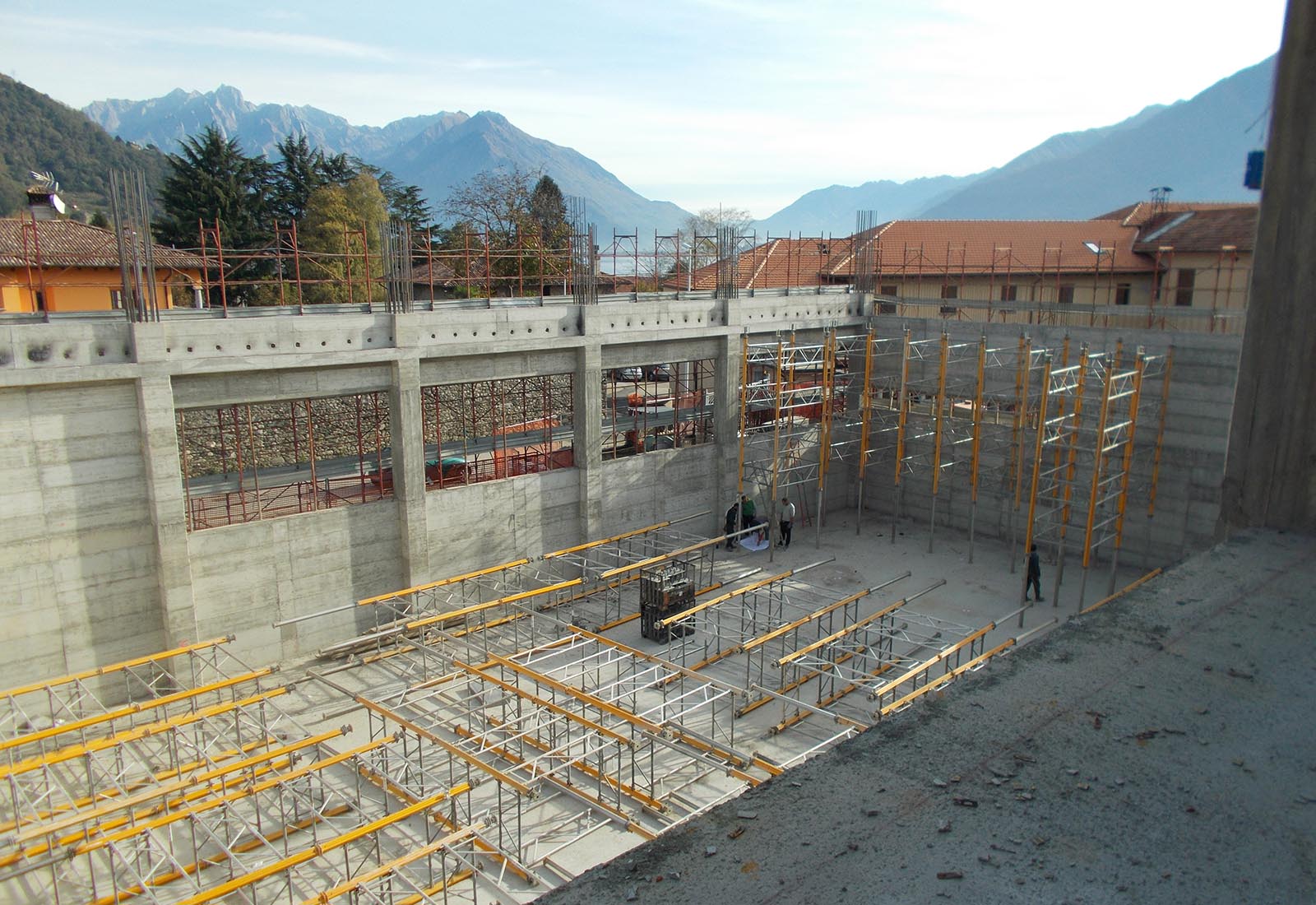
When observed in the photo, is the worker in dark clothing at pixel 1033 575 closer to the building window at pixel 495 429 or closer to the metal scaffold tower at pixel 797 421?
the metal scaffold tower at pixel 797 421

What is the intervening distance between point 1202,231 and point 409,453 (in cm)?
2954

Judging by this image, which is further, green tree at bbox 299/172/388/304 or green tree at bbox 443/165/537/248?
green tree at bbox 443/165/537/248

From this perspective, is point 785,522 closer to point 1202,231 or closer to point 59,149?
point 1202,231

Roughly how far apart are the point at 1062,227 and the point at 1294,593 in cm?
4032

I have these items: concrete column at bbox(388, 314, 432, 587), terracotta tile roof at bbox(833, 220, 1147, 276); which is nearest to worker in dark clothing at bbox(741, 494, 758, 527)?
concrete column at bbox(388, 314, 432, 587)

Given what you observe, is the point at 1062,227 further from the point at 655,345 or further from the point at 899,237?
the point at 655,345

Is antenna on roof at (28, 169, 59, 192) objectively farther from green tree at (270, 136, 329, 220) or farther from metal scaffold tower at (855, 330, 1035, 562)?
metal scaffold tower at (855, 330, 1035, 562)

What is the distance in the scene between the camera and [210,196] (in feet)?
124

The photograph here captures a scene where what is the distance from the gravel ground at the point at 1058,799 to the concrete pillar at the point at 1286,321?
1.41 meters

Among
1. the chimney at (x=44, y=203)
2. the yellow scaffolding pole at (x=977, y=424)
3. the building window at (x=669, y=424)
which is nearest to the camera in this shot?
the yellow scaffolding pole at (x=977, y=424)

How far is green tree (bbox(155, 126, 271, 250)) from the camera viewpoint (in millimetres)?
37219

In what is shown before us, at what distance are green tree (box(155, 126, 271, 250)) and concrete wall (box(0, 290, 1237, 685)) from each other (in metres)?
23.6

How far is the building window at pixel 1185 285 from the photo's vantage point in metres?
31.5

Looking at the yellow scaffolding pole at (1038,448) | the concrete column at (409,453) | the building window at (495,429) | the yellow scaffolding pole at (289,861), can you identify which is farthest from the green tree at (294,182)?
the yellow scaffolding pole at (289,861)
